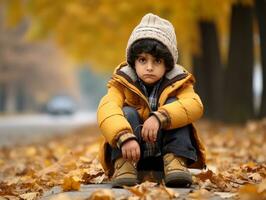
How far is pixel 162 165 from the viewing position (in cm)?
454

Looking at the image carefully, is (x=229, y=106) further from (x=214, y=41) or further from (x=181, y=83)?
(x=181, y=83)

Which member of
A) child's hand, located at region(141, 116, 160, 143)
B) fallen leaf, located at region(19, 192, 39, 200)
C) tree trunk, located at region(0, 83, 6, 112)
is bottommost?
fallen leaf, located at region(19, 192, 39, 200)

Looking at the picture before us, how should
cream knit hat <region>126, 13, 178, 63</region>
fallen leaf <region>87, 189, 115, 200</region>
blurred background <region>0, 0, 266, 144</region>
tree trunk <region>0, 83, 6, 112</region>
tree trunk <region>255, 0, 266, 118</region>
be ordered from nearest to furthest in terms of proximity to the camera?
fallen leaf <region>87, 189, 115, 200</region> < cream knit hat <region>126, 13, 178, 63</region> < tree trunk <region>255, 0, 266, 118</region> < blurred background <region>0, 0, 266, 144</region> < tree trunk <region>0, 83, 6, 112</region>

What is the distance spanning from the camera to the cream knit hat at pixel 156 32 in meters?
4.38

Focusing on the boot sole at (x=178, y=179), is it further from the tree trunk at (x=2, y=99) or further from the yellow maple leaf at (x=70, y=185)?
the tree trunk at (x=2, y=99)

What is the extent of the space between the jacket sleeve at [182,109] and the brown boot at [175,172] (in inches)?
8.7

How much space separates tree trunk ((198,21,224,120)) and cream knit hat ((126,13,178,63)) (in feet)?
46.3

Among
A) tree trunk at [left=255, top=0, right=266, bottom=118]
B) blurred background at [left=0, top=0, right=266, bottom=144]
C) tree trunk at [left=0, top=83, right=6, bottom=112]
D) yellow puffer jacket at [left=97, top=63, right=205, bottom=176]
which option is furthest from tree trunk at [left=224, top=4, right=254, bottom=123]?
tree trunk at [left=0, top=83, right=6, bottom=112]

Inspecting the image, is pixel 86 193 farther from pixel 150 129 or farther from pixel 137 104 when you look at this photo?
pixel 137 104

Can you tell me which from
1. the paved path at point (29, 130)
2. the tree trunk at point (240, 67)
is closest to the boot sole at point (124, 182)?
the paved path at point (29, 130)

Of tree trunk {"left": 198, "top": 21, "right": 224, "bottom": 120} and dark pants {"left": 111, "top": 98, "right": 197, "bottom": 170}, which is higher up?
tree trunk {"left": 198, "top": 21, "right": 224, "bottom": 120}

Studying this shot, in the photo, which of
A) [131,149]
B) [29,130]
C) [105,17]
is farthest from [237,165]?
[29,130]

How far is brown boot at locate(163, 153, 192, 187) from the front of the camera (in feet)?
13.4

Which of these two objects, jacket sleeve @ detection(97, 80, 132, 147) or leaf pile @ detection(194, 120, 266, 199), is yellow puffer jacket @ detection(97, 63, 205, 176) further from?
leaf pile @ detection(194, 120, 266, 199)
